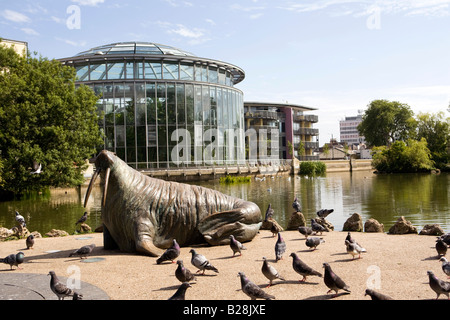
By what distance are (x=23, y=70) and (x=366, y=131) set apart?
82823 mm

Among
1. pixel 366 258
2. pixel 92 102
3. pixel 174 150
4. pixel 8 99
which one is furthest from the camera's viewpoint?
pixel 174 150

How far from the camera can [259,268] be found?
841 cm

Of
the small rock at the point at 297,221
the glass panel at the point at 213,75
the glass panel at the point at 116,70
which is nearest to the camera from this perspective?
the small rock at the point at 297,221

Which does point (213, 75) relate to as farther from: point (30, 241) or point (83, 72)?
point (30, 241)

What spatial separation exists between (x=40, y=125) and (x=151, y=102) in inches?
747

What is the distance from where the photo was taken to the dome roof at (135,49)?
47.6 metres

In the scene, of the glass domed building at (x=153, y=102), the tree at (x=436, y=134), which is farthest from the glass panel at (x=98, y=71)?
the tree at (x=436, y=134)

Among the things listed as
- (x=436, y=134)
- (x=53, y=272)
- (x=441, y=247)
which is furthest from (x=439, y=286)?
(x=436, y=134)

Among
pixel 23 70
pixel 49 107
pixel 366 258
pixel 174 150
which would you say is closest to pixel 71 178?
pixel 49 107

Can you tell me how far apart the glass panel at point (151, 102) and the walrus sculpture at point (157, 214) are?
37.0 m

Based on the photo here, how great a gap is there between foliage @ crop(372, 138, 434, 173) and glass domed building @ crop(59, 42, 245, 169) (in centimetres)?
3437

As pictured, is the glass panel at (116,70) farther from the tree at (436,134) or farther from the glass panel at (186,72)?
the tree at (436,134)
